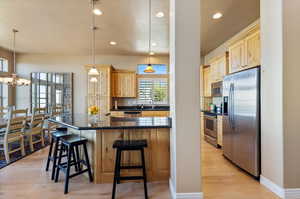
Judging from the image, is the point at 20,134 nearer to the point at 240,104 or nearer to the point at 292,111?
the point at 240,104

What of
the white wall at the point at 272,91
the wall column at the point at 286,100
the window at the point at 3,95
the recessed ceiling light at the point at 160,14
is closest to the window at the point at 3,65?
the window at the point at 3,95

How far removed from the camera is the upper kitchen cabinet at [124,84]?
596 cm

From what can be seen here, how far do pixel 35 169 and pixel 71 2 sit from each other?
310 cm

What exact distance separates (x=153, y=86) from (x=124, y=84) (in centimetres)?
116

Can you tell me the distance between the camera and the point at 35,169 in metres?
2.82

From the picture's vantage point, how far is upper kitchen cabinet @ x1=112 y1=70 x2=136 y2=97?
5.96 m

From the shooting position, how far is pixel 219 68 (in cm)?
432

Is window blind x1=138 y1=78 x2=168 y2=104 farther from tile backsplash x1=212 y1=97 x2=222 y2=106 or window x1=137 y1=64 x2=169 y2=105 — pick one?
tile backsplash x1=212 y1=97 x2=222 y2=106

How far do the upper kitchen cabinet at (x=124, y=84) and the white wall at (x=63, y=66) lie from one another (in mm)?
432

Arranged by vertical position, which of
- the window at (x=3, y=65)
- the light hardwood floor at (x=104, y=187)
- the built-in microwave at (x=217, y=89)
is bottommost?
the light hardwood floor at (x=104, y=187)

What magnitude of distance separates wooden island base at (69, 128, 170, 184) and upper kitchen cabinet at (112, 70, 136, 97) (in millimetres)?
3582

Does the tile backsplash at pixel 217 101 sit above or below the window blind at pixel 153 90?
below

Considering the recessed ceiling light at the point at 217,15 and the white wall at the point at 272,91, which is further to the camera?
the recessed ceiling light at the point at 217,15

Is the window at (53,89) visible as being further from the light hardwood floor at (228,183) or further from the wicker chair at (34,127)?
the light hardwood floor at (228,183)
